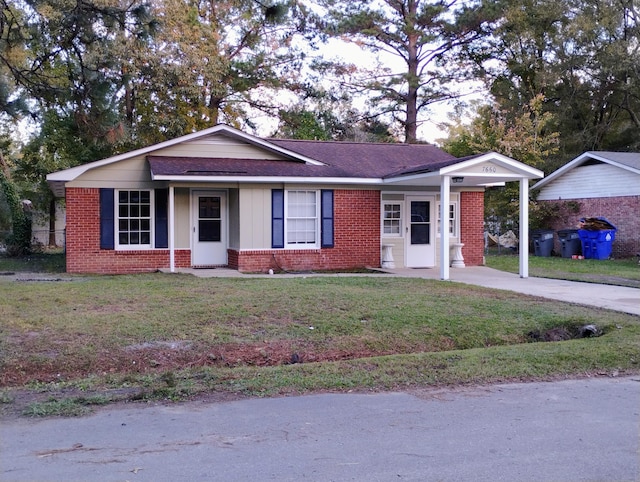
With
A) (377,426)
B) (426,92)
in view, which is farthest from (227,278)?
(426,92)

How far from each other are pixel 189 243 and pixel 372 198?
5351 mm

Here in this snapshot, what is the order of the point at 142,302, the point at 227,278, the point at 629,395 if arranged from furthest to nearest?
the point at 227,278, the point at 142,302, the point at 629,395

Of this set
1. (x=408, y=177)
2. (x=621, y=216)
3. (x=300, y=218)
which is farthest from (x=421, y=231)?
(x=621, y=216)

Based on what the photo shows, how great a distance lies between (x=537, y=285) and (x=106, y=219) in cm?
1091

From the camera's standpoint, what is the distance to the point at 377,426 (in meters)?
5.76

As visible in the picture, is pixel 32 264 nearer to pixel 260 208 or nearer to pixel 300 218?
pixel 260 208

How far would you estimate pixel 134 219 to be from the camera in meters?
17.7

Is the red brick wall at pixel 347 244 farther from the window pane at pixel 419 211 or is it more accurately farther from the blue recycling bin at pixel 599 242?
the blue recycling bin at pixel 599 242

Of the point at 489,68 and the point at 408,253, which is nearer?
the point at 408,253

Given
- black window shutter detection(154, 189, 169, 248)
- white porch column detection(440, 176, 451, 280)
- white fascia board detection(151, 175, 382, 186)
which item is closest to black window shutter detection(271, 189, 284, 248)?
white fascia board detection(151, 175, 382, 186)

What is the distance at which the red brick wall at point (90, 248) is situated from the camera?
17.0 meters

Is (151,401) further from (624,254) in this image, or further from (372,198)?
(624,254)

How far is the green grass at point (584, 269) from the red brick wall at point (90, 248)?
10.5 meters

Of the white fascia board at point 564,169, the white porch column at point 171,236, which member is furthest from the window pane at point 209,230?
the white fascia board at point 564,169
